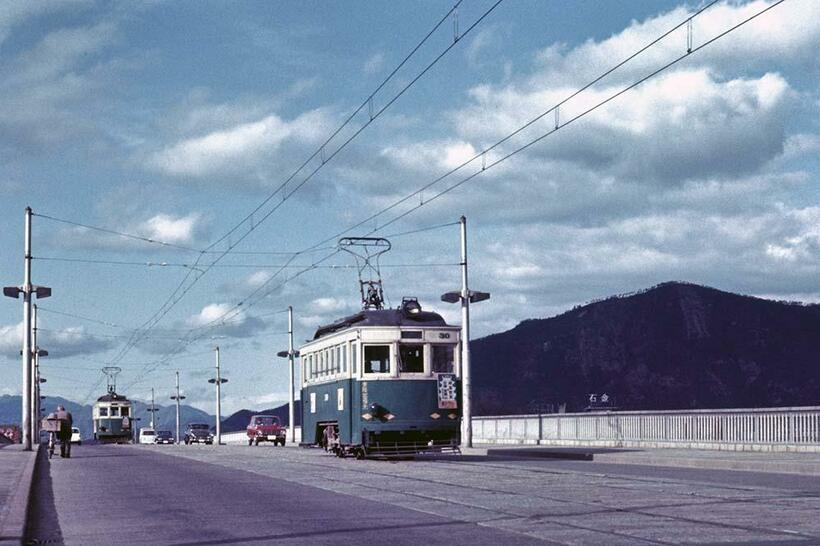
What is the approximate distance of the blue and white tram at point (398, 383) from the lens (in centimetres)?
3186

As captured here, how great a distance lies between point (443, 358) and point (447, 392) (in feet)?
3.09

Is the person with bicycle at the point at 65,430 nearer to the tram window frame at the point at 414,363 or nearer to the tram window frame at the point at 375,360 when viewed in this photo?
the tram window frame at the point at 375,360

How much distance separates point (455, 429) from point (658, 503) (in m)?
17.0

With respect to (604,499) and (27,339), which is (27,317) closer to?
(27,339)

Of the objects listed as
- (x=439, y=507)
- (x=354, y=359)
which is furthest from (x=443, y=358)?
(x=439, y=507)

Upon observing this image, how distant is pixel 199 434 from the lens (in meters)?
98.0

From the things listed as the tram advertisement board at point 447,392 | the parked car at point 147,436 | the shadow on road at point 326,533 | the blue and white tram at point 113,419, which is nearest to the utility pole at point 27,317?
the tram advertisement board at point 447,392

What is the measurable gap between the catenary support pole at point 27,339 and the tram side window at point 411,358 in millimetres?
18867

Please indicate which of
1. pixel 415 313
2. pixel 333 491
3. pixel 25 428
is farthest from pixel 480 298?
pixel 333 491

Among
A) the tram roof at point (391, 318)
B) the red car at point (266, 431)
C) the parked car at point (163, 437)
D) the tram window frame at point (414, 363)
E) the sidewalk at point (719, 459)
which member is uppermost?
the tram roof at point (391, 318)

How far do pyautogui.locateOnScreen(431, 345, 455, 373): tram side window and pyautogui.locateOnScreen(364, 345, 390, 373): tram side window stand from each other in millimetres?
1278

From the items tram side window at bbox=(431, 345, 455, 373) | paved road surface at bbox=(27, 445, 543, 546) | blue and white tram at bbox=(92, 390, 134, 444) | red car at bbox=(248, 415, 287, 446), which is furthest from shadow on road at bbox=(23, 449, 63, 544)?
blue and white tram at bbox=(92, 390, 134, 444)

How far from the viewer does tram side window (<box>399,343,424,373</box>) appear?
32219 millimetres

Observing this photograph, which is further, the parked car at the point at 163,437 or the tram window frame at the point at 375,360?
the parked car at the point at 163,437
